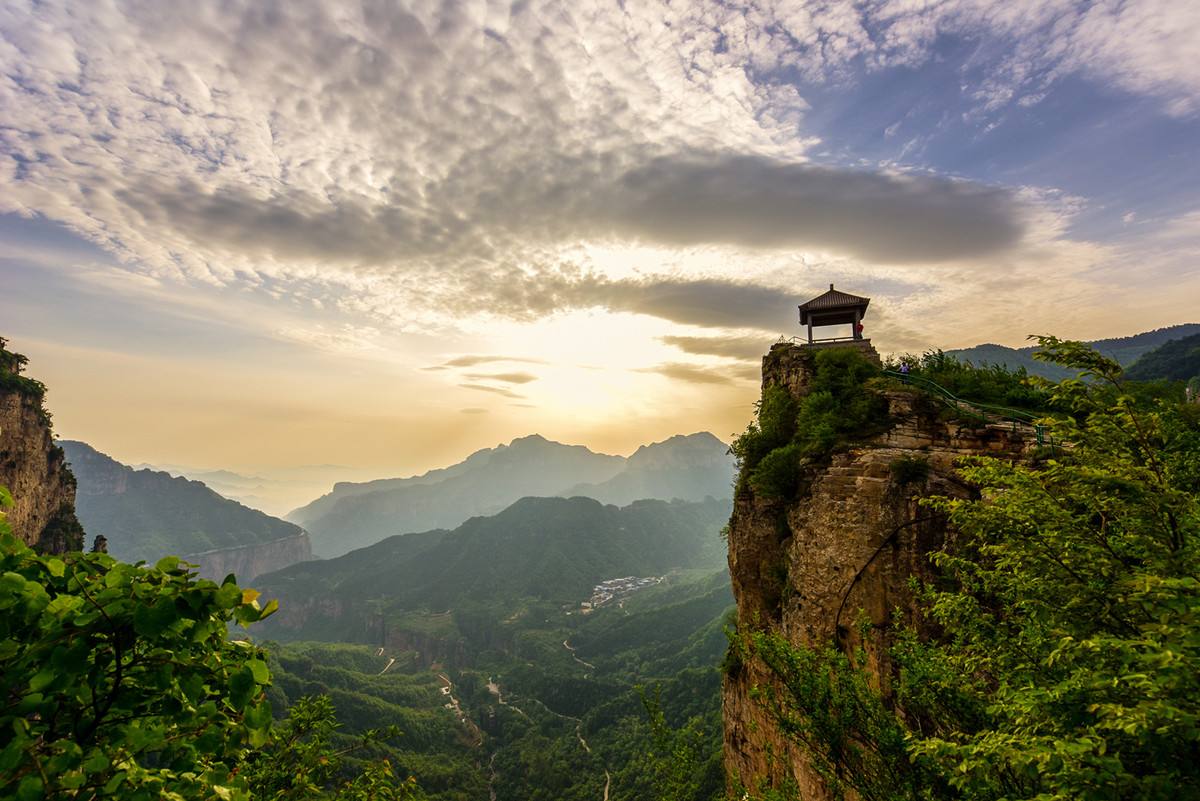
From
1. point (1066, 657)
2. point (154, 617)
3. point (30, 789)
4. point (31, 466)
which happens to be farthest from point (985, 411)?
point (31, 466)

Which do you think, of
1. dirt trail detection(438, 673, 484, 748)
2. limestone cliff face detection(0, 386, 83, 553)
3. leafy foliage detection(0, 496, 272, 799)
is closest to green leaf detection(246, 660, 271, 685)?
leafy foliage detection(0, 496, 272, 799)

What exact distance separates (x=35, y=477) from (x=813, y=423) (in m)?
93.4

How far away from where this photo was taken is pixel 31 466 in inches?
2404

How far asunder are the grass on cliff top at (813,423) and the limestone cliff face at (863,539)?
80 centimetres

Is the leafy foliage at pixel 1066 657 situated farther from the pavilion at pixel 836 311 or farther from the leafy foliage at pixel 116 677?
the pavilion at pixel 836 311

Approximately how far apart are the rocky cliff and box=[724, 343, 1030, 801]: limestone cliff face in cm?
8129

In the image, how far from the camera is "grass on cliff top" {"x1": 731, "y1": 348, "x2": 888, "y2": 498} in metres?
21.5

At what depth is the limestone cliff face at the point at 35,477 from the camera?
187 feet

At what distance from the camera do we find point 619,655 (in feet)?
466

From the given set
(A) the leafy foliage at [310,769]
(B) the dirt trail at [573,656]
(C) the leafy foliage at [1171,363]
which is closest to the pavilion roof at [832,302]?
(A) the leafy foliage at [310,769]

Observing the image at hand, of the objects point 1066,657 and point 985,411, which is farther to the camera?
point 985,411

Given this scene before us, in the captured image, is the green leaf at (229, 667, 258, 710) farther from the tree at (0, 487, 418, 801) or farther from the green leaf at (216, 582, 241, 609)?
the green leaf at (216, 582, 241, 609)

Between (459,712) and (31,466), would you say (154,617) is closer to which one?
(31,466)

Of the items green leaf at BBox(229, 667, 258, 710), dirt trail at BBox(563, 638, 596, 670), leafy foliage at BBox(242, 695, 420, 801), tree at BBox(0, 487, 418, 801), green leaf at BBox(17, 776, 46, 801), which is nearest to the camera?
green leaf at BBox(17, 776, 46, 801)
